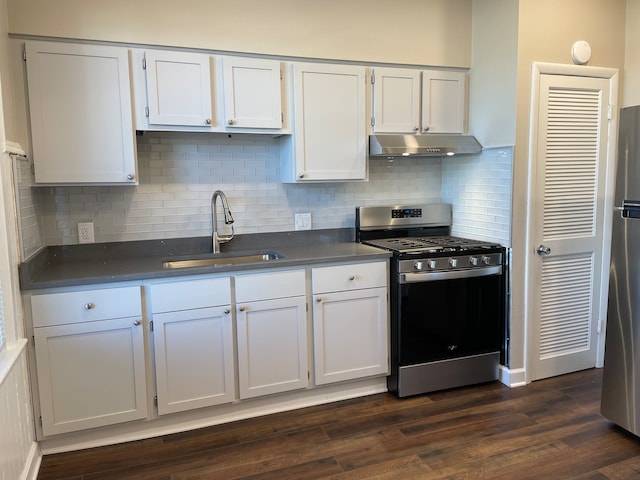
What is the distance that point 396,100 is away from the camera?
3.19 metres

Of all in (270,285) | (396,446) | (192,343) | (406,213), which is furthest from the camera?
(406,213)

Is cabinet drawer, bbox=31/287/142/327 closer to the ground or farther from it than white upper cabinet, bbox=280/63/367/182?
closer to the ground

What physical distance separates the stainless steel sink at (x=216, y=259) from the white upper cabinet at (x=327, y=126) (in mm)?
512

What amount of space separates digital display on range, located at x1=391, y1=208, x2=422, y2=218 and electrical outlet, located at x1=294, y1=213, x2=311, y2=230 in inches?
23.7

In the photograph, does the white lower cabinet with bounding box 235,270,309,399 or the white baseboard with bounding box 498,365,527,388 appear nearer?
the white lower cabinet with bounding box 235,270,309,399

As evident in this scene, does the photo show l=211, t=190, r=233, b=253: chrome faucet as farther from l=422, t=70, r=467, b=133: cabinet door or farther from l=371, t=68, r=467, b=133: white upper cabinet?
l=422, t=70, r=467, b=133: cabinet door

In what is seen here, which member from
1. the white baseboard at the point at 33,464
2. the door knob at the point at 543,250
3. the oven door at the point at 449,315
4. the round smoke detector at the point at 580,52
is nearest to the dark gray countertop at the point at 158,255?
the oven door at the point at 449,315

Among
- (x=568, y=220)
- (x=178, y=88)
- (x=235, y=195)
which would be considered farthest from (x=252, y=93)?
(x=568, y=220)

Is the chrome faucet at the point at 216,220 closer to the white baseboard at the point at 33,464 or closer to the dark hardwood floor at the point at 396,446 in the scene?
the dark hardwood floor at the point at 396,446

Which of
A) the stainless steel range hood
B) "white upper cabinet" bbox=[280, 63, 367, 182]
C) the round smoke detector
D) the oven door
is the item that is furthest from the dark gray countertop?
the round smoke detector

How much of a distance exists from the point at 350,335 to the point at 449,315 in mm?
642

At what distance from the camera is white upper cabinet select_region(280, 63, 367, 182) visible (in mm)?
2973

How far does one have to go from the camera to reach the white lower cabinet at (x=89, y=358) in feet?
Result: 7.73

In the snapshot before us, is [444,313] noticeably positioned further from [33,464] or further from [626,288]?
[33,464]
